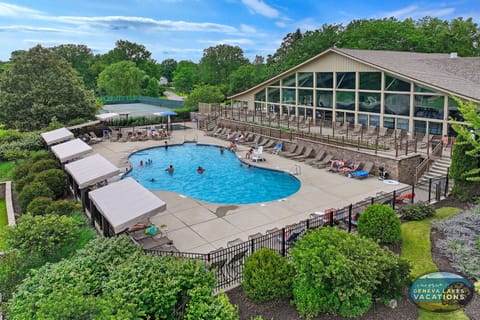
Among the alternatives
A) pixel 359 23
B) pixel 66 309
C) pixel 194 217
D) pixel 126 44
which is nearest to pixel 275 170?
pixel 194 217

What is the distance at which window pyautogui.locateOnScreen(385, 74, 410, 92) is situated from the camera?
2320 cm

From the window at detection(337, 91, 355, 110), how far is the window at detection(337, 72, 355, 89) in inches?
18.1

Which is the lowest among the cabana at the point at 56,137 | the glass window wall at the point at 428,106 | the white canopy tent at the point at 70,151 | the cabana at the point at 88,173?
the cabana at the point at 88,173

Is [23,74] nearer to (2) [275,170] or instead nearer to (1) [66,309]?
(2) [275,170]

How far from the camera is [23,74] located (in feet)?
110

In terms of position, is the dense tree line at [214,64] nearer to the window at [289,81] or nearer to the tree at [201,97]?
the tree at [201,97]

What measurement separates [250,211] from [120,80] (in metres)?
64.8

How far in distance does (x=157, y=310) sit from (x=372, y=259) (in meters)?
4.47

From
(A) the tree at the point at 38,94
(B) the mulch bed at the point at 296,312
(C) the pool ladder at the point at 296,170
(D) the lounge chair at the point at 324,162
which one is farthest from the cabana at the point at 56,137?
(B) the mulch bed at the point at 296,312

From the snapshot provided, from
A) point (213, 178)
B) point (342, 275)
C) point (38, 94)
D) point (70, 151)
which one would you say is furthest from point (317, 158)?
point (38, 94)

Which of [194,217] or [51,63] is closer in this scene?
[194,217]

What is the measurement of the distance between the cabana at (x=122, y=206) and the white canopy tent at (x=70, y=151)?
5.57 meters

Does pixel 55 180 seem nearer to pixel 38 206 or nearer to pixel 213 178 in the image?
pixel 38 206

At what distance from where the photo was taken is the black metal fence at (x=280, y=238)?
952cm
